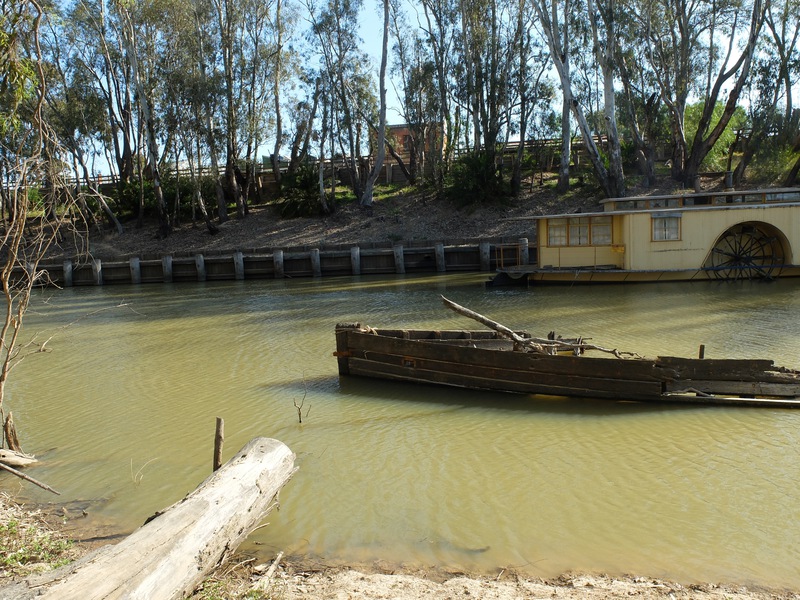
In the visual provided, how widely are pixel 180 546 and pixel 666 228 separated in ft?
68.0

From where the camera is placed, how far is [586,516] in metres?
5.96

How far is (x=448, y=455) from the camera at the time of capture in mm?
7629

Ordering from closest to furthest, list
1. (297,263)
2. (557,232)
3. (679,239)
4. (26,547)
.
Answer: (26,547)
(679,239)
(557,232)
(297,263)

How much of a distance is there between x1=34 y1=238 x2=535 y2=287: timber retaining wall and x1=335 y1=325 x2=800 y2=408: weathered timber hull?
19.0 m

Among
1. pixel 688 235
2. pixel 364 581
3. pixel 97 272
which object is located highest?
pixel 688 235

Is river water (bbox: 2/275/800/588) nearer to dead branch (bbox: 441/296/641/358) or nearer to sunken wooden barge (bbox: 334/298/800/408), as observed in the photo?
sunken wooden barge (bbox: 334/298/800/408)

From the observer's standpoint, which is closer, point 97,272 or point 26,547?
point 26,547

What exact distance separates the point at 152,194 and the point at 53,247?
6612 mm

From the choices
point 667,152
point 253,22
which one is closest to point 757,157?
point 667,152

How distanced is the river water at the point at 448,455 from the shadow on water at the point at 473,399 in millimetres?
41

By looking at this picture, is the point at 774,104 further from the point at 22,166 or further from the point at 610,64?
the point at 22,166

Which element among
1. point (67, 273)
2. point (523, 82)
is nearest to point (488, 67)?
point (523, 82)

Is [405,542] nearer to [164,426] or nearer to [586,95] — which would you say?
[164,426]

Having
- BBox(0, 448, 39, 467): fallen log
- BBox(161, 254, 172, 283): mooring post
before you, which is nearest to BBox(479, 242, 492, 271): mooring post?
BBox(161, 254, 172, 283): mooring post
